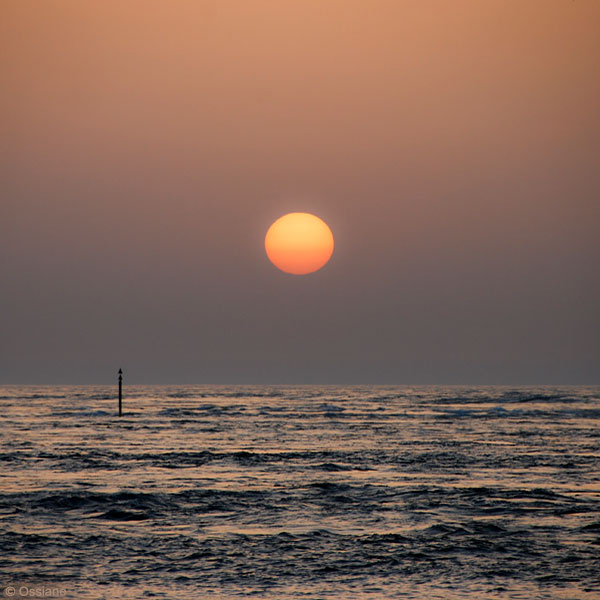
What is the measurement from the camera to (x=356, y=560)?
19.0m

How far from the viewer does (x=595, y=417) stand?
82938 millimetres

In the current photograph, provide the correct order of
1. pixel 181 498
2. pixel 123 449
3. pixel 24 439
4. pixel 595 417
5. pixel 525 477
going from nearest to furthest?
pixel 181 498 < pixel 525 477 < pixel 123 449 < pixel 24 439 < pixel 595 417

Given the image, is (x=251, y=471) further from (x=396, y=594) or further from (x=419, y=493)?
(x=396, y=594)

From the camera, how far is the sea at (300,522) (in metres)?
17.0

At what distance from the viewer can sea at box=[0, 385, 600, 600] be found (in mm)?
17016

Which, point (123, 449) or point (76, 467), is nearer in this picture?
point (76, 467)

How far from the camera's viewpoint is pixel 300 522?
23.7 meters

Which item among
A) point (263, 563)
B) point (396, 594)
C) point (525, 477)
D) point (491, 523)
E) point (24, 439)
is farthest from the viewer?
point (24, 439)

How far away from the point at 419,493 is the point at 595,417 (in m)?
60.0

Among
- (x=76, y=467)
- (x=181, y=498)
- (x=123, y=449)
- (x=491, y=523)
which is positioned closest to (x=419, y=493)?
(x=491, y=523)

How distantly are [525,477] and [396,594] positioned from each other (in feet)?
62.6

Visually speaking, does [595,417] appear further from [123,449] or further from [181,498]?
[181,498]

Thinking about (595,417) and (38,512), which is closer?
(38,512)

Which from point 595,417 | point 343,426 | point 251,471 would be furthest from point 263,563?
point 595,417
